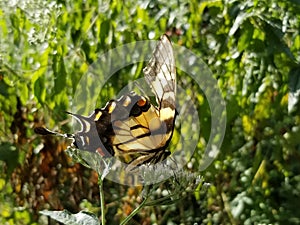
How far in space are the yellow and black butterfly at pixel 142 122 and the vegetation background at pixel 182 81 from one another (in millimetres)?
830

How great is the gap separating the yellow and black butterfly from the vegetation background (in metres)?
0.83

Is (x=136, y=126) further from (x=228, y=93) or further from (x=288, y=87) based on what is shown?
(x=228, y=93)

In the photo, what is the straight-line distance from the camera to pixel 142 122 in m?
1.61

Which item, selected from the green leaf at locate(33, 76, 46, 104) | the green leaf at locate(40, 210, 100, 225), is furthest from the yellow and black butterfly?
the green leaf at locate(33, 76, 46, 104)

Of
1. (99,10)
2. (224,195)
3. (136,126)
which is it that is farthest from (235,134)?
(136,126)

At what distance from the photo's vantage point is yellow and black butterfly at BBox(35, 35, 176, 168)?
61.5 inches

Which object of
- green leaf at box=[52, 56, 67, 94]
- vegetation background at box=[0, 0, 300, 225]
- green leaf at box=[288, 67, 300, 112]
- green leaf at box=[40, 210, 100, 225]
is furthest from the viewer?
green leaf at box=[52, 56, 67, 94]

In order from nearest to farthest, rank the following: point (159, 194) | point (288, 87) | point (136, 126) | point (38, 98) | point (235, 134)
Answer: point (136, 126)
point (288, 87)
point (38, 98)
point (235, 134)
point (159, 194)

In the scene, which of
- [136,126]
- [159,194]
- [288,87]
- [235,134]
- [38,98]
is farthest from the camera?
[159,194]

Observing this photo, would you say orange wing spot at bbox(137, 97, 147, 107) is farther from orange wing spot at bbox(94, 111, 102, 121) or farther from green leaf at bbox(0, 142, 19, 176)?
green leaf at bbox(0, 142, 19, 176)

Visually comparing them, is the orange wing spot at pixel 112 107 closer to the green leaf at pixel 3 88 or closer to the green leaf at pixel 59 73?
the green leaf at pixel 59 73

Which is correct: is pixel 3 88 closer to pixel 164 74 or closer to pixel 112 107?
pixel 112 107

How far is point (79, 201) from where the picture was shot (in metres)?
3.25

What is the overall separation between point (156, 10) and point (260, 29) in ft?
2.08
